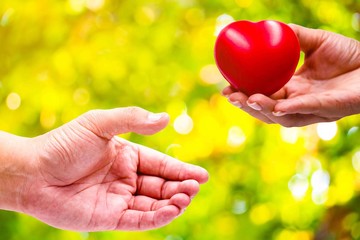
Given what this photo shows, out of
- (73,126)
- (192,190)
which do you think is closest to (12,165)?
(73,126)

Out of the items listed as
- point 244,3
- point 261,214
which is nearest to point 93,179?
point 261,214

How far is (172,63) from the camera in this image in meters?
2.55

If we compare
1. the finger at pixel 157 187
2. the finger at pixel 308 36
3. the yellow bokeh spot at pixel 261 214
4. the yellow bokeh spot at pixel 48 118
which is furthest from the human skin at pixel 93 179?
the yellow bokeh spot at pixel 261 214

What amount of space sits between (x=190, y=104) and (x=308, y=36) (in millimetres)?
679

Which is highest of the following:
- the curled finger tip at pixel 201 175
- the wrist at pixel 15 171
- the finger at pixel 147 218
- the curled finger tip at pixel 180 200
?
the wrist at pixel 15 171

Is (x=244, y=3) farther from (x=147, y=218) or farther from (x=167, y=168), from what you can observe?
(x=147, y=218)

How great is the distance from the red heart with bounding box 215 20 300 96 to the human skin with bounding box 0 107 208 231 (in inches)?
11.1

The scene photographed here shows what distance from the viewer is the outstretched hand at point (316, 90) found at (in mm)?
1750

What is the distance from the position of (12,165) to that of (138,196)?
34 cm

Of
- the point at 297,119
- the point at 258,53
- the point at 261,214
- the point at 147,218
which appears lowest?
the point at 261,214

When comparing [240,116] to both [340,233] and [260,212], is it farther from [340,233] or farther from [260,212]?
[340,233]

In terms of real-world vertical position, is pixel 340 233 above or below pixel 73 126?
below

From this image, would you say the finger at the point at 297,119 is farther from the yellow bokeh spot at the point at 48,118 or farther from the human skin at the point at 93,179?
the yellow bokeh spot at the point at 48,118

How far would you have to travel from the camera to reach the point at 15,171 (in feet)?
5.92
